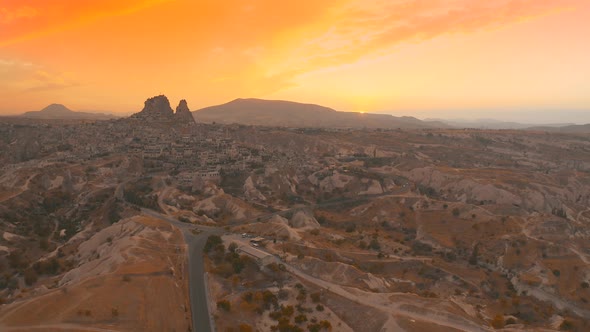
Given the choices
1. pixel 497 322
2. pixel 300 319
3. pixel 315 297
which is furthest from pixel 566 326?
pixel 300 319

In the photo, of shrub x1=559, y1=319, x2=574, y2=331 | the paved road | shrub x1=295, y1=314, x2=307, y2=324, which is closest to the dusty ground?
the paved road

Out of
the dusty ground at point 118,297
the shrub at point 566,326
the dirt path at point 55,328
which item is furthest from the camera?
the shrub at point 566,326

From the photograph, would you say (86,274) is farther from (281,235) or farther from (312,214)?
(312,214)

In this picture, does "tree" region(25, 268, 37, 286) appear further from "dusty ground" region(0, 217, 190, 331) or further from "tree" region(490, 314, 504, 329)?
"tree" region(490, 314, 504, 329)

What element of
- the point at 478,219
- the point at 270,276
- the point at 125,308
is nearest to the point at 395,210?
the point at 478,219

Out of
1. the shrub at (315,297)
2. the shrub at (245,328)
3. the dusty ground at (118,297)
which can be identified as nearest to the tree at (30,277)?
the dusty ground at (118,297)

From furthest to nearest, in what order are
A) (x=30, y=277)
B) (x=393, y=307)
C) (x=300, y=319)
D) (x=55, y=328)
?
(x=30, y=277) → (x=393, y=307) → (x=300, y=319) → (x=55, y=328)

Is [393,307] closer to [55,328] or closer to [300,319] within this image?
[300,319]

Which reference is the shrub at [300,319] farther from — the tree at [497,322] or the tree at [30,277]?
the tree at [30,277]

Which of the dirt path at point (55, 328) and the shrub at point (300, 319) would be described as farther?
the shrub at point (300, 319)
